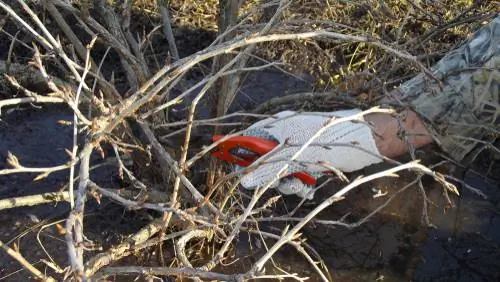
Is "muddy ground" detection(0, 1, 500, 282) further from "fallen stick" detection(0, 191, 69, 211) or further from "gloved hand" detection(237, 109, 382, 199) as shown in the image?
"fallen stick" detection(0, 191, 69, 211)

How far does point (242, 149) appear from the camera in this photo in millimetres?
2061

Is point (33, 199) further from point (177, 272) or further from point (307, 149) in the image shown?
point (307, 149)

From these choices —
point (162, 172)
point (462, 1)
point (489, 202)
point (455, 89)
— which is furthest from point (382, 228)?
point (462, 1)

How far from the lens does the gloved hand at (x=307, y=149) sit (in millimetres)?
2145

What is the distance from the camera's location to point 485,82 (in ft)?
8.23

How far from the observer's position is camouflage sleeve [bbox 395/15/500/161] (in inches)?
98.7

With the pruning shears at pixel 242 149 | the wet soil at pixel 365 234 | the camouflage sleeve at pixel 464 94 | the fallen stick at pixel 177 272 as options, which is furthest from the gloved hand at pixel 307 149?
the fallen stick at pixel 177 272

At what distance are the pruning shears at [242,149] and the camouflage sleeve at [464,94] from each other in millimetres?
778

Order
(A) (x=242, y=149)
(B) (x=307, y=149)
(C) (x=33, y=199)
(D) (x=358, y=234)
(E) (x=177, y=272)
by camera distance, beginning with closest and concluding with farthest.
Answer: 1. (E) (x=177, y=272)
2. (C) (x=33, y=199)
3. (A) (x=242, y=149)
4. (B) (x=307, y=149)
5. (D) (x=358, y=234)

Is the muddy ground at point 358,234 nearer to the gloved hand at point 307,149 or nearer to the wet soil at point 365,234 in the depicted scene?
the wet soil at point 365,234

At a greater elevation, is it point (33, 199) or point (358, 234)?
point (33, 199)

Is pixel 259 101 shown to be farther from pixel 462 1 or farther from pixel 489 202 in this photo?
pixel 462 1

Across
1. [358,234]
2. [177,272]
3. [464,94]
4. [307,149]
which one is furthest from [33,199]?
[464,94]

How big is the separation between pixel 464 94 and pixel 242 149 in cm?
109
